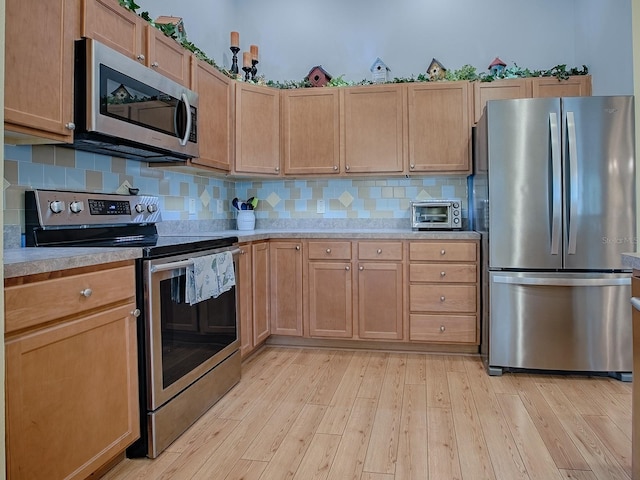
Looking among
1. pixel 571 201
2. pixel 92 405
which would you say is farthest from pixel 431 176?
pixel 92 405

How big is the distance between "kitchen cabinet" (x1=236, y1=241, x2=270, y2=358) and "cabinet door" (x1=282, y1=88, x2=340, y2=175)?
0.78 metres

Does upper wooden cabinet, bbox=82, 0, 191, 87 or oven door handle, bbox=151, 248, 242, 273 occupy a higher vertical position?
upper wooden cabinet, bbox=82, 0, 191, 87

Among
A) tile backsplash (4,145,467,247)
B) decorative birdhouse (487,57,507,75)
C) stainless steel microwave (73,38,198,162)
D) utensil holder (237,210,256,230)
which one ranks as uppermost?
decorative birdhouse (487,57,507,75)

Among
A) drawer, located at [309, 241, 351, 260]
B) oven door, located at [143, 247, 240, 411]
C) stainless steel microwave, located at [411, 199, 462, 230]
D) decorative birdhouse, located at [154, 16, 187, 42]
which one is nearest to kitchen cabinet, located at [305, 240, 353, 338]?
drawer, located at [309, 241, 351, 260]

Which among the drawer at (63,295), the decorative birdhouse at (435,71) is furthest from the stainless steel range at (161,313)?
the decorative birdhouse at (435,71)

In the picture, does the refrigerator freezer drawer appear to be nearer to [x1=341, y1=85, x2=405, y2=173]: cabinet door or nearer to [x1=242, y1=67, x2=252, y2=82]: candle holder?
[x1=341, y1=85, x2=405, y2=173]: cabinet door

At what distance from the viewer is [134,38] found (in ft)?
7.42

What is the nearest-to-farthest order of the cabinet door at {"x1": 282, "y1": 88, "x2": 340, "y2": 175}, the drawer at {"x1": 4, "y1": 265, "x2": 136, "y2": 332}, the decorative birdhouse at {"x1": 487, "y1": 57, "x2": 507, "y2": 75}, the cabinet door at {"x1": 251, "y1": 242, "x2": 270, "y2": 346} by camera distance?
1. the drawer at {"x1": 4, "y1": 265, "x2": 136, "y2": 332}
2. the cabinet door at {"x1": 251, "y1": 242, "x2": 270, "y2": 346}
3. the decorative birdhouse at {"x1": 487, "y1": 57, "x2": 507, "y2": 75}
4. the cabinet door at {"x1": 282, "y1": 88, "x2": 340, "y2": 175}

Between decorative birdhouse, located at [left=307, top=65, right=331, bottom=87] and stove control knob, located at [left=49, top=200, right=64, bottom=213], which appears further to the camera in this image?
decorative birdhouse, located at [left=307, top=65, right=331, bottom=87]

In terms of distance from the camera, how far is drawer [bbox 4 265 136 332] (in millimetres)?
1240

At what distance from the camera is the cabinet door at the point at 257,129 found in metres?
3.42

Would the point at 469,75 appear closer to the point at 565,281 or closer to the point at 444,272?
the point at 444,272

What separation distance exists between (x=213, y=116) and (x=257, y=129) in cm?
52

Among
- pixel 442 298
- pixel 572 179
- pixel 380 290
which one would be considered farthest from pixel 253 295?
pixel 572 179
